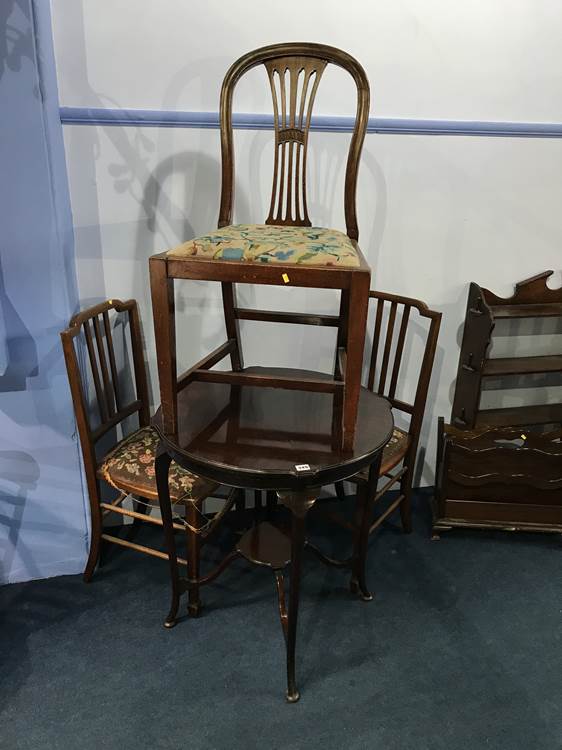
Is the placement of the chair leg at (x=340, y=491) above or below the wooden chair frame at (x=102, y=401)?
→ below

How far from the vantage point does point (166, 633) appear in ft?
5.46

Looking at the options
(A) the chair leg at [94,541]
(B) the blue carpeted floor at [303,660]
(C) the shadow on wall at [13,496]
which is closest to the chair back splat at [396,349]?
(B) the blue carpeted floor at [303,660]

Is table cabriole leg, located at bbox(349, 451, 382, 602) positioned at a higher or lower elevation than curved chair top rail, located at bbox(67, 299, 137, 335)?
lower

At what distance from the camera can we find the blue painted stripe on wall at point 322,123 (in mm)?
1659

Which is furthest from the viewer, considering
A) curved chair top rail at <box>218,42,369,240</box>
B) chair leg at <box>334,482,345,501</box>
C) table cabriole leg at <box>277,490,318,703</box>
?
chair leg at <box>334,482,345,501</box>

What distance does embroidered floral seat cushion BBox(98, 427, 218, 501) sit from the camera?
1.61m

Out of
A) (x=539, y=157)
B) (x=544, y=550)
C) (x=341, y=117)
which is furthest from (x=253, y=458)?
(x=539, y=157)

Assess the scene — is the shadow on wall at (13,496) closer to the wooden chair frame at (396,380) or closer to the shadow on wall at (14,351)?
the shadow on wall at (14,351)

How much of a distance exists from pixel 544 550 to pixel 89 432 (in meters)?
1.68

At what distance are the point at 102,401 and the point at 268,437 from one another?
2.28 ft

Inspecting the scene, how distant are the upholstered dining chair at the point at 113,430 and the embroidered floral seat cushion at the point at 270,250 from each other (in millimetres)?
542

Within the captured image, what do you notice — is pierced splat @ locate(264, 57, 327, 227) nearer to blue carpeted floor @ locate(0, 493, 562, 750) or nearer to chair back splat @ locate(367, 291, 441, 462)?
chair back splat @ locate(367, 291, 441, 462)

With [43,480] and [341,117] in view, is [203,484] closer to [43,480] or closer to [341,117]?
[43,480]

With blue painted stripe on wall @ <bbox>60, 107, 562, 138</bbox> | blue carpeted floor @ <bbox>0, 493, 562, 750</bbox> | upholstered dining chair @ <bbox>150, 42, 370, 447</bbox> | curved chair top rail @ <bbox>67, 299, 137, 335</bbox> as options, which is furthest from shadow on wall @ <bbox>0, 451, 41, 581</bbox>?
blue painted stripe on wall @ <bbox>60, 107, 562, 138</bbox>
